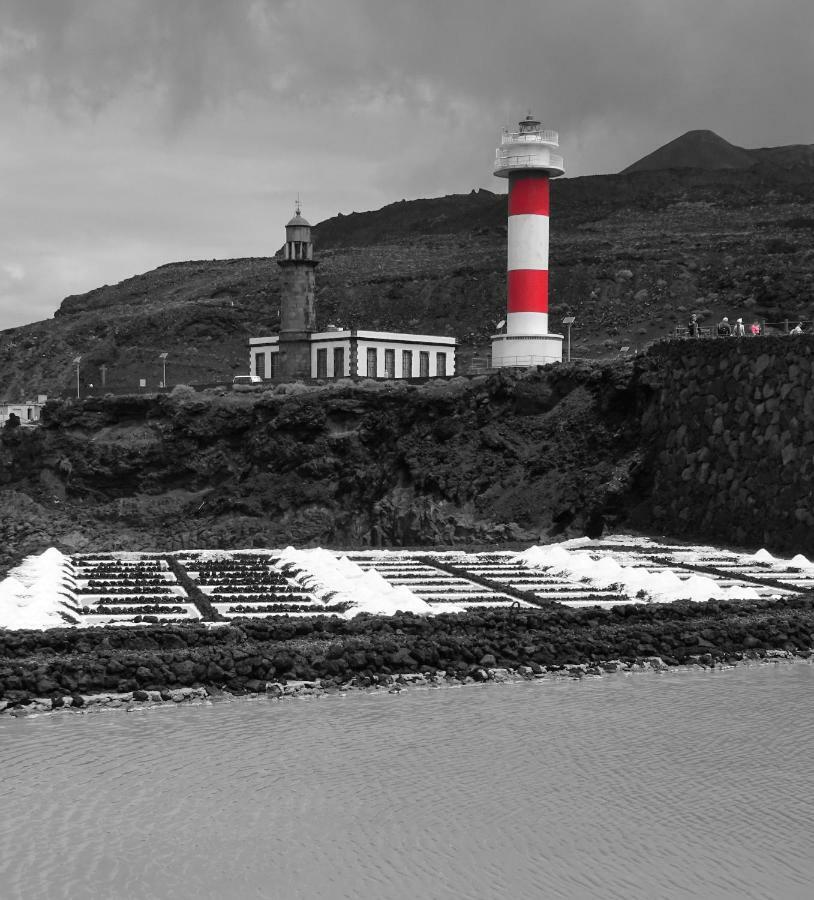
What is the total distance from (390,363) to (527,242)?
12.2 m

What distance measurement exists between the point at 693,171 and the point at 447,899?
115 metres

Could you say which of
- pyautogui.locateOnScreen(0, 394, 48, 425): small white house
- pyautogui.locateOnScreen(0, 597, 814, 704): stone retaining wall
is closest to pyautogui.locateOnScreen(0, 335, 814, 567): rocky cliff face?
pyautogui.locateOnScreen(0, 597, 814, 704): stone retaining wall

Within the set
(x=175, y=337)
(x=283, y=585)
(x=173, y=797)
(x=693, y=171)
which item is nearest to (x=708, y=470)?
(x=283, y=585)

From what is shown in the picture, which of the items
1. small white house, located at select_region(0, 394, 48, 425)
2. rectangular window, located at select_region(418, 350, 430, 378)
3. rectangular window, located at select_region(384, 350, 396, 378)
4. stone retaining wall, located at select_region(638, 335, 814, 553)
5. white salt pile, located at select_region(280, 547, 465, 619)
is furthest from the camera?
small white house, located at select_region(0, 394, 48, 425)

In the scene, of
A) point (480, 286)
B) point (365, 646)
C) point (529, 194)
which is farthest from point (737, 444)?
point (480, 286)

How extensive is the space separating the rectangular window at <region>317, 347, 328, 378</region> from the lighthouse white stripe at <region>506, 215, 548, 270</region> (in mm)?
12523

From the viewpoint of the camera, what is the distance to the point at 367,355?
44.6 m

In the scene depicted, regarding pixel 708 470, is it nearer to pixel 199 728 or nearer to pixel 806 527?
pixel 806 527

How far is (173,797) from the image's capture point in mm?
8375

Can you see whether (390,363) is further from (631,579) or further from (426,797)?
(426,797)

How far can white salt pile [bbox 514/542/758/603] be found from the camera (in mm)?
14505

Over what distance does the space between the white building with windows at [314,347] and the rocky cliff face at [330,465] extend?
6260mm

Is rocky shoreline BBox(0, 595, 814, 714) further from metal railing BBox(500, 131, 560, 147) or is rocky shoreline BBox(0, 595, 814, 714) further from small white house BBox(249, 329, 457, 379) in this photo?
small white house BBox(249, 329, 457, 379)

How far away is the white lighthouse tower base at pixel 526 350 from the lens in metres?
34.0
